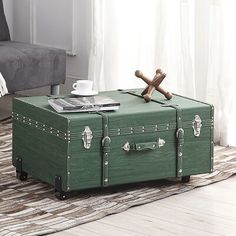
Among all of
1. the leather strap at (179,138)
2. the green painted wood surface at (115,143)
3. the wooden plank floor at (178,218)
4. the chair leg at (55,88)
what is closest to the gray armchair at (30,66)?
the chair leg at (55,88)

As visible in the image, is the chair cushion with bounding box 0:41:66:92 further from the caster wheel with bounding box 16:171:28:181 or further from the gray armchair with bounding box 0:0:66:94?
the caster wheel with bounding box 16:171:28:181

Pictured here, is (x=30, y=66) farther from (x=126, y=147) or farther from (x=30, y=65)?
(x=126, y=147)

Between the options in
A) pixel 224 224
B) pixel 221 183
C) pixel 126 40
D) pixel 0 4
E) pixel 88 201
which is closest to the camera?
pixel 224 224

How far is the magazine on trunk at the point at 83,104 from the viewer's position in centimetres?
321

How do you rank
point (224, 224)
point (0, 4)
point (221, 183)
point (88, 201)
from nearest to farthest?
point (224, 224), point (88, 201), point (221, 183), point (0, 4)

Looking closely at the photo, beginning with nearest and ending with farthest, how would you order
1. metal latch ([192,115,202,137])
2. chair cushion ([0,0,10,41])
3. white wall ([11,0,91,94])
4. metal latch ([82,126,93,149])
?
metal latch ([82,126,93,149])
metal latch ([192,115,202,137])
chair cushion ([0,0,10,41])
white wall ([11,0,91,94])

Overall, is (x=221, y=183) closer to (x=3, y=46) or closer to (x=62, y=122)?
(x=62, y=122)

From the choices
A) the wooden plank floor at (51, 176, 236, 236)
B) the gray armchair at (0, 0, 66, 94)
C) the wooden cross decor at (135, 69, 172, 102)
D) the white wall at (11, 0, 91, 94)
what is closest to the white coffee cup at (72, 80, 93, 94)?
the wooden cross decor at (135, 69, 172, 102)

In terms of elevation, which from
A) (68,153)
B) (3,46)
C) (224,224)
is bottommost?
(224,224)

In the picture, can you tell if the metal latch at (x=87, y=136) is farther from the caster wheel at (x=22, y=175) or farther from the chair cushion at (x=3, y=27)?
the chair cushion at (x=3, y=27)

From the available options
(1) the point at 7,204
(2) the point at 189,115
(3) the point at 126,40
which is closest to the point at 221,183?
(2) the point at 189,115

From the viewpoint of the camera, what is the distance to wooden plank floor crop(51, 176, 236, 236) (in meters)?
2.91

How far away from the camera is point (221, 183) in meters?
3.54

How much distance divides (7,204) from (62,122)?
0.38 metres
